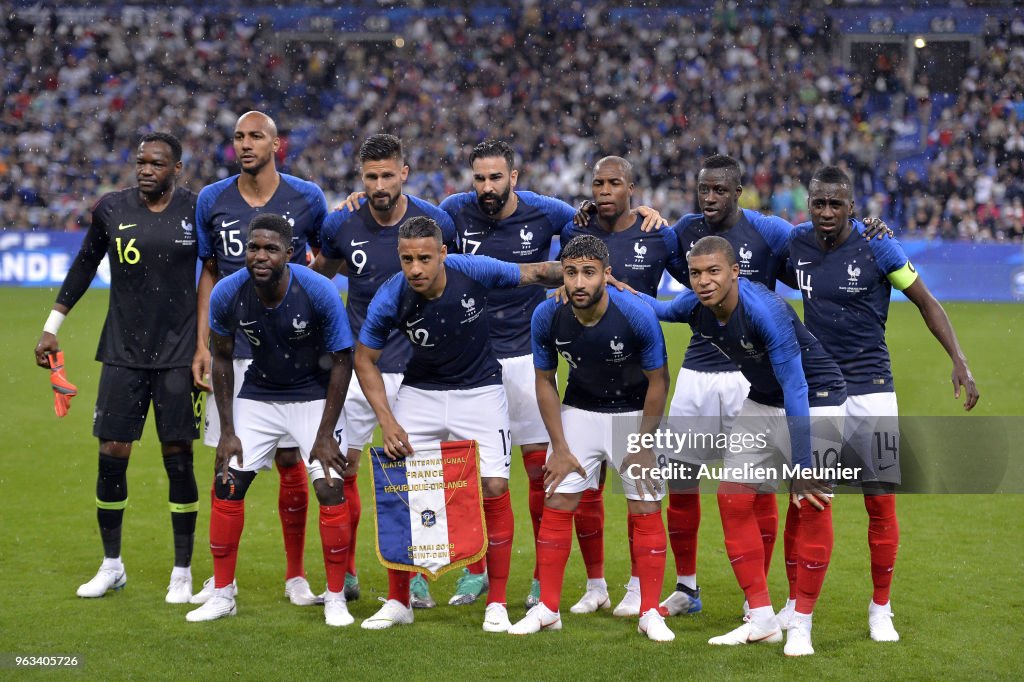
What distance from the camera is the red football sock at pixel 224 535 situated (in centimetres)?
635

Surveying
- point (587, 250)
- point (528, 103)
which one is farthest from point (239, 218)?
point (528, 103)

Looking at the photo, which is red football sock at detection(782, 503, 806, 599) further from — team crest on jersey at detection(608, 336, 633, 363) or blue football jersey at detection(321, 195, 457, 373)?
blue football jersey at detection(321, 195, 457, 373)

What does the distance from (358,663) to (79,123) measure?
25557mm

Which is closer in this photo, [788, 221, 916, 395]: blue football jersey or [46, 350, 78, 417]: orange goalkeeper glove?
[788, 221, 916, 395]: blue football jersey

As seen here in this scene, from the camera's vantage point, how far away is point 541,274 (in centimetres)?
645

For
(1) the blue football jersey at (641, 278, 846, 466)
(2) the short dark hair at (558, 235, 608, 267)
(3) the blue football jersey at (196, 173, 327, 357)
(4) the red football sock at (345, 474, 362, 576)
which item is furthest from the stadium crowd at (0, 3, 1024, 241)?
(2) the short dark hair at (558, 235, 608, 267)

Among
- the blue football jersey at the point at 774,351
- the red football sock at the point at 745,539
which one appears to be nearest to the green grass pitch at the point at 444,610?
the red football sock at the point at 745,539

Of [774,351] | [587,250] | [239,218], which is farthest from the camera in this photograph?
[239,218]

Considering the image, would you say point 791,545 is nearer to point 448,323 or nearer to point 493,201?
point 448,323

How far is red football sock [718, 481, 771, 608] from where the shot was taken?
5.98m

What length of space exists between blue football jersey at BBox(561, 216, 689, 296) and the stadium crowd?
1798 cm

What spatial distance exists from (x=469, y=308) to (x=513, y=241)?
3.06 ft

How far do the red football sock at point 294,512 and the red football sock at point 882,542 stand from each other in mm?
3009

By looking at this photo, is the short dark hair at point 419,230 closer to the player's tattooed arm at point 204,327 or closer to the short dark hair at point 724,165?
the player's tattooed arm at point 204,327
